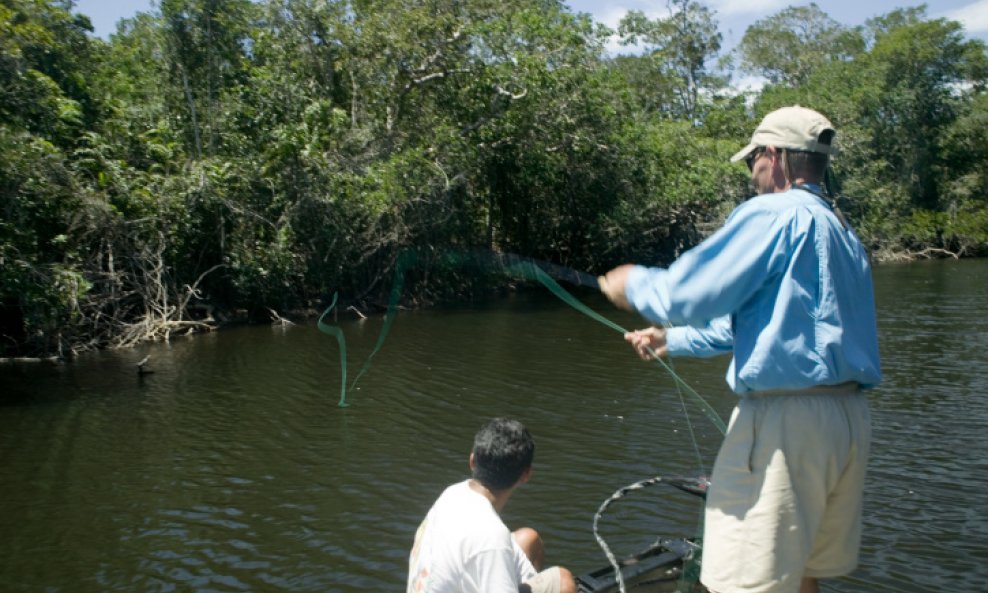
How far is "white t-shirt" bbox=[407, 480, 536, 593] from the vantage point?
2920 millimetres

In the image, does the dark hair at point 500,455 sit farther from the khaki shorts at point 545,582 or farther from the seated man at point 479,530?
the khaki shorts at point 545,582

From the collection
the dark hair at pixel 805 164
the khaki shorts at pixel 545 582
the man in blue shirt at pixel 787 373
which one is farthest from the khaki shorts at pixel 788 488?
the khaki shorts at pixel 545 582

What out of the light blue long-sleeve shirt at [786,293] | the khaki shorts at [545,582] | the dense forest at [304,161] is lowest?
the khaki shorts at [545,582]

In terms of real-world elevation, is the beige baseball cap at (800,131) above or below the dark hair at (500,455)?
above

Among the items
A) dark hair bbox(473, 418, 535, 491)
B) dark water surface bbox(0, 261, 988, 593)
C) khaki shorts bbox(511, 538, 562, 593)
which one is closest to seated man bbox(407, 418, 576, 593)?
dark hair bbox(473, 418, 535, 491)

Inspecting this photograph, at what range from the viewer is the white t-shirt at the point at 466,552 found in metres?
2.92

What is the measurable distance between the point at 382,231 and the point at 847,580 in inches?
630

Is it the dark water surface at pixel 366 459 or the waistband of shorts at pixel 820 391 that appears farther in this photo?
the dark water surface at pixel 366 459

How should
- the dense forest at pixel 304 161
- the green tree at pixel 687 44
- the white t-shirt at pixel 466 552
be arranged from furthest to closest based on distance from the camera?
the green tree at pixel 687 44 → the dense forest at pixel 304 161 → the white t-shirt at pixel 466 552

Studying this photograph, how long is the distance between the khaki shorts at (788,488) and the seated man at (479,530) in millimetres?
721

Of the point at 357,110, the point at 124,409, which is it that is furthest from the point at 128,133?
the point at 124,409

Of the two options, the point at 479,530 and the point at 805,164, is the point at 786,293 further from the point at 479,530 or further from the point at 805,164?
the point at 479,530

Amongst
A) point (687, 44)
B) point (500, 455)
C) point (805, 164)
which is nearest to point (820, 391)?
point (805, 164)

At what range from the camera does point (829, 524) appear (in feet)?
8.41
